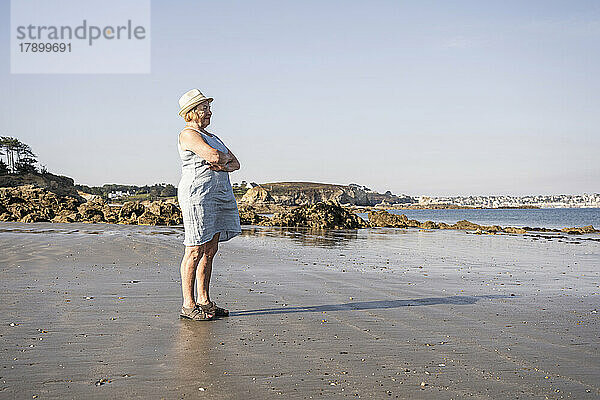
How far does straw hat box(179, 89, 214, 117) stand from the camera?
5.43 meters

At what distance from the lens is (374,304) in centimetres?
610

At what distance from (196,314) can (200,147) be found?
1.54 m

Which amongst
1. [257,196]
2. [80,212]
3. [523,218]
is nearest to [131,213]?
[80,212]

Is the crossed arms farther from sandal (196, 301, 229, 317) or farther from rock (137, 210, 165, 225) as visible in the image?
rock (137, 210, 165, 225)

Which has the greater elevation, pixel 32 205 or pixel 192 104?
pixel 192 104

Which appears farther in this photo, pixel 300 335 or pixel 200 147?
pixel 200 147

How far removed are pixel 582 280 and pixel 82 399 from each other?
779 cm

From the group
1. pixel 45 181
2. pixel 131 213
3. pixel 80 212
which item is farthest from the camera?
pixel 45 181

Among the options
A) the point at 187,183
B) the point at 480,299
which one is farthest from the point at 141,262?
the point at 480,299

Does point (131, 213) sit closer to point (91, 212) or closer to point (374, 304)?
point (91, 212)

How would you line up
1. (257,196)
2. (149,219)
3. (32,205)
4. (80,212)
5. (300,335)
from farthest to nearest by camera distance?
1. (257,196)
2. (32,205)
3. (80,212)
4. (149,219)
5. (300,335)

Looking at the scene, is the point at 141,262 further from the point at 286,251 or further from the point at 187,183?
the point at 187,183

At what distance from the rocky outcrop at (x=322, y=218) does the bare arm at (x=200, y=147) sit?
22.1 m

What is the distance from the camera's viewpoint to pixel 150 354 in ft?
12.9
